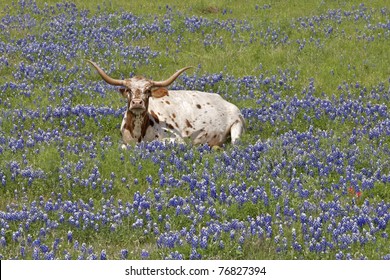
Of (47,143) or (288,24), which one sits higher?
(288,24)

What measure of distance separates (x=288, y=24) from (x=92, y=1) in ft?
21.1

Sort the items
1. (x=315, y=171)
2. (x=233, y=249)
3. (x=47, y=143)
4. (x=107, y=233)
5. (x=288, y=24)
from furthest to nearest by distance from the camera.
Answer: (x=288, y=24) < (x=47, y=143) < (x=315, y=171) < (x=107, y=233) < (x=233, y=249)

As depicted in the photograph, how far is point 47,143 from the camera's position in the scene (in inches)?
485

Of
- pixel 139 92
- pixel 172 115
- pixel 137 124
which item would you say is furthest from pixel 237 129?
pixel 139 92

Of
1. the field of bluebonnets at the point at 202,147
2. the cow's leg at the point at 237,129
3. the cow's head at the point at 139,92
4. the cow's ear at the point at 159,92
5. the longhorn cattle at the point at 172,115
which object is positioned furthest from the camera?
the cow's leg at the point at 237,129

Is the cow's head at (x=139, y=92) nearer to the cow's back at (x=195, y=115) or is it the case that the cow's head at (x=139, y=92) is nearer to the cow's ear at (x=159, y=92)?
the cow's ear at (x=159, y=92)

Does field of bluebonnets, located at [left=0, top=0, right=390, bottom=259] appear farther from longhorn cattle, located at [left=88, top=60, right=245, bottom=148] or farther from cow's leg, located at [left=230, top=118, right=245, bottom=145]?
longhorn cattle, located at [left=88, top=60, right=245, bottom=148]

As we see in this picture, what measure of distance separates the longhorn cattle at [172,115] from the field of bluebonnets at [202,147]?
457mm

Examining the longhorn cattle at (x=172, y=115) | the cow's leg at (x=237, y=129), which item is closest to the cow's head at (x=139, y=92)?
the longhorn cattle at (x=172, y=115)

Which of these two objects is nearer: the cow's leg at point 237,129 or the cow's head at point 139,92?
the cow's head at point 139,92

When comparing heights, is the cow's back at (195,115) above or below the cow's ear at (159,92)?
below

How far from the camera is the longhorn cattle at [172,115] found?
1288cm

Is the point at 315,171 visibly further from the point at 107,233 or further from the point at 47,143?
the point at 47,143

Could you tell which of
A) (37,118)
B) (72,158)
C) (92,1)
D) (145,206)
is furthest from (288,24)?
(145,206)
